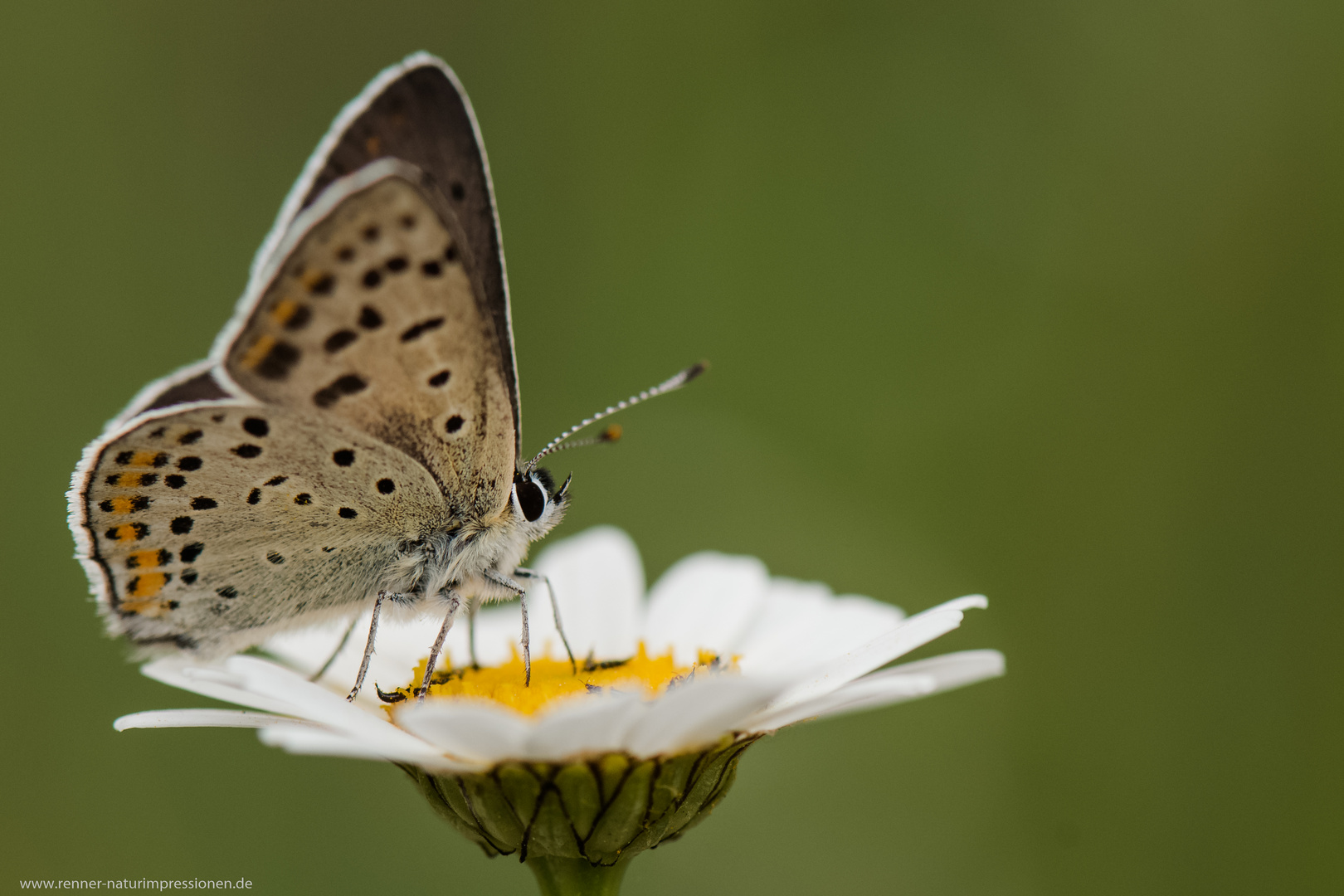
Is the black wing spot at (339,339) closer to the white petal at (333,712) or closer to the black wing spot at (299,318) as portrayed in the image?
the black wing spot at (299,318)

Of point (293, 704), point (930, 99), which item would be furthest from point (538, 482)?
point (930, 99)

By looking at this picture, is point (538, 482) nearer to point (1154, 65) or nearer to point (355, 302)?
point (355, 302)

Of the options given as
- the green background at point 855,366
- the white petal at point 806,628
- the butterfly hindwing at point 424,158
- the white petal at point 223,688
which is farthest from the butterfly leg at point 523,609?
the green background at point 855,366

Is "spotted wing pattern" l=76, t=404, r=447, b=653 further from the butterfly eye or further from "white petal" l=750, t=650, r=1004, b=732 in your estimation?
"white petal" l=750, t=650, r=1004, b=732

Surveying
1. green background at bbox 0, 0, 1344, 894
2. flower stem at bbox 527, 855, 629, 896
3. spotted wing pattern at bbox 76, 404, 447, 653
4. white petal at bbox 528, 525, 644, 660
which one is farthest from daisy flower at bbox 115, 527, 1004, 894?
green background at bbox 0, 0, 1344, 894

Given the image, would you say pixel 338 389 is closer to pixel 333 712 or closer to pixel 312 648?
pixel 333 712

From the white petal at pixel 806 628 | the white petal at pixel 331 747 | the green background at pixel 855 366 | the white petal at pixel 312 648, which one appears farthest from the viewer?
the green background at pixel 855 366
